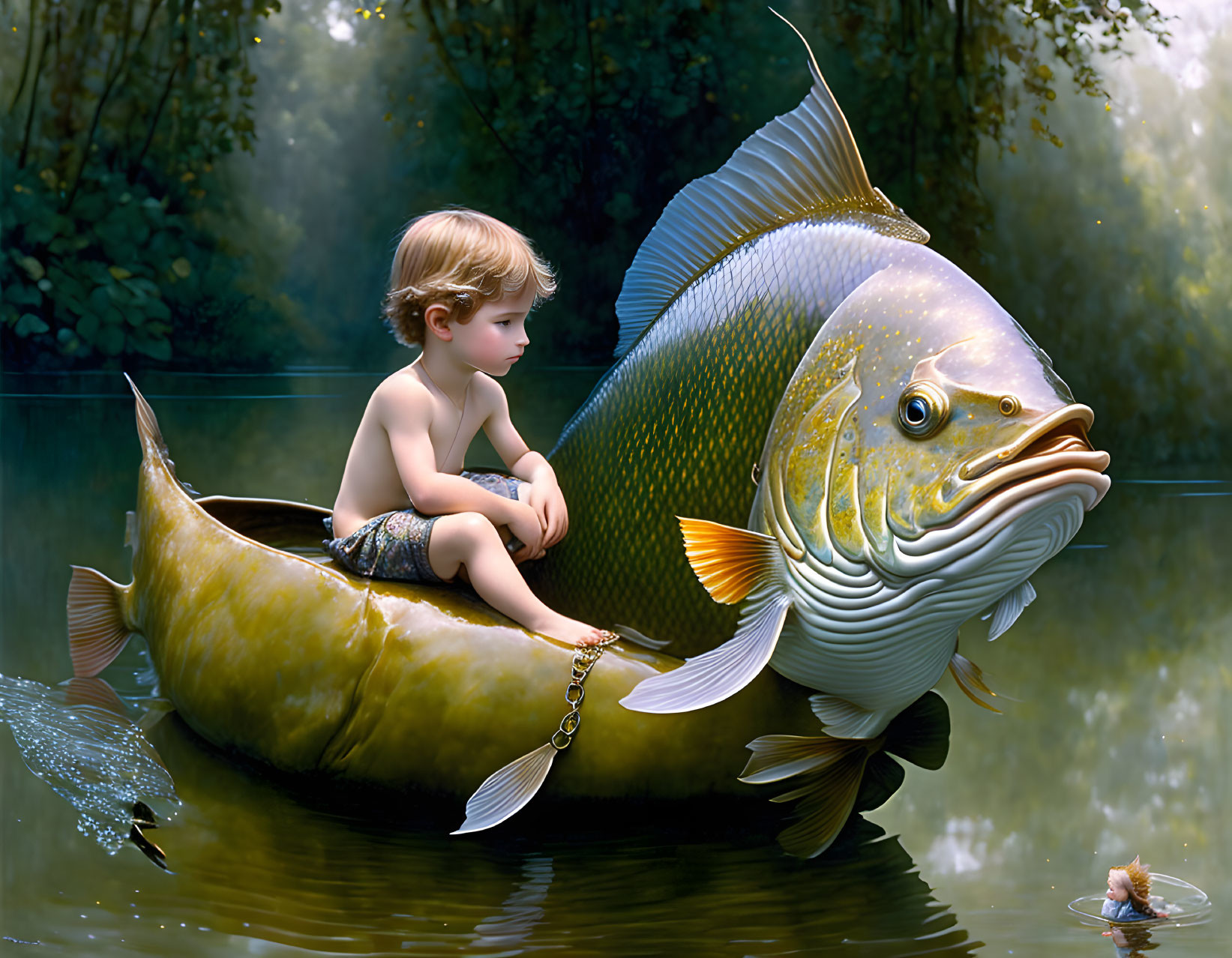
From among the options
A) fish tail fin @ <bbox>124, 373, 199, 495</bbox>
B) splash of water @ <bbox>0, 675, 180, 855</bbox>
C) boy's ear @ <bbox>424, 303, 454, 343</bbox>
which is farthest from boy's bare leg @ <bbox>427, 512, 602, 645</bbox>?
fish tail fin @ <bbox>124, 373, 199, 495</bbox>

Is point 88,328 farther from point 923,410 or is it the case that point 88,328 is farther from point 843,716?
point 923,410

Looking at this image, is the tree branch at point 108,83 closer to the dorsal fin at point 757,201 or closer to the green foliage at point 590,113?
the green foliage at point 590,113

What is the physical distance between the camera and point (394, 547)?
5.30 ft

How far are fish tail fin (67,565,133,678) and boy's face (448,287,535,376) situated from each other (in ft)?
2.66

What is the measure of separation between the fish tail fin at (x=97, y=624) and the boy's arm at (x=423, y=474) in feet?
2.31

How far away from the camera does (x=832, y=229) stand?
150cm

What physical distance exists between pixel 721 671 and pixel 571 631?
235 millimetres

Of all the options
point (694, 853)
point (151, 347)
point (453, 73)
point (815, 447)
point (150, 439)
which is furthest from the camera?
point (453, 73)

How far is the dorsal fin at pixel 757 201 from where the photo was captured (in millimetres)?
1513

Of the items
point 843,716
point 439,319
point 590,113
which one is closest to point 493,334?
point 439,319

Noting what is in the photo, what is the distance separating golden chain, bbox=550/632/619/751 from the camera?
147cm

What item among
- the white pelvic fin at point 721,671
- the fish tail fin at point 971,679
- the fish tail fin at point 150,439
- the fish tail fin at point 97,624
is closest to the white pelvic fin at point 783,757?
the white pelvic fin at point 721,671

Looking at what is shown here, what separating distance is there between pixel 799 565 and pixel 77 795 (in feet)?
3.18

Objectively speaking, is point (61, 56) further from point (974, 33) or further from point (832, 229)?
point (832, 229)
